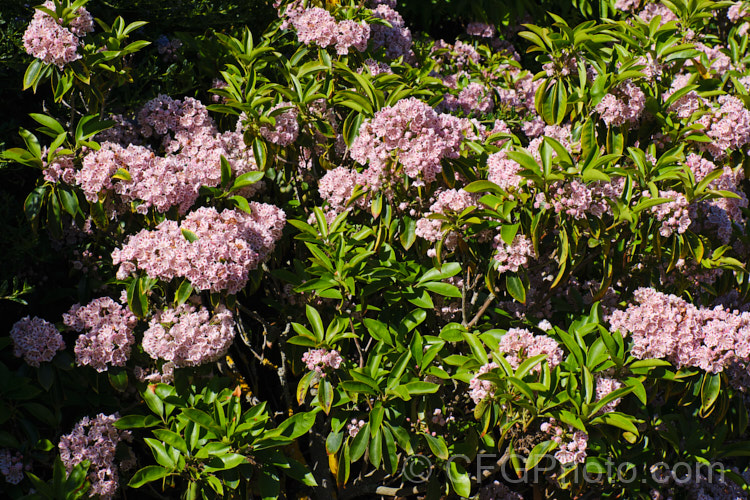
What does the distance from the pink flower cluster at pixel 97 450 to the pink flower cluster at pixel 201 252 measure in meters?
0.65

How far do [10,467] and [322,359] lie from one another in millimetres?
1302

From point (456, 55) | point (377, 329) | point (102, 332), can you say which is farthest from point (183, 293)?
point (456, 55)

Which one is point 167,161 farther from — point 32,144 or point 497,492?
point 497,492

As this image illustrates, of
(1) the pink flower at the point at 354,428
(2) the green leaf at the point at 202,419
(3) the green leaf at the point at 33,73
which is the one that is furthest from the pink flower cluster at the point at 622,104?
(3) the green leaf at the point at 33,73

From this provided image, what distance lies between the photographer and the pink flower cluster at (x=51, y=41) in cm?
305

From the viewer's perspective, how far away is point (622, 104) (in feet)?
10.3

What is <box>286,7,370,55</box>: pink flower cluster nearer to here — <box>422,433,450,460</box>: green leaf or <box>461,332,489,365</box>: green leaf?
→ <box>461,332,489,365</box>: green leaf

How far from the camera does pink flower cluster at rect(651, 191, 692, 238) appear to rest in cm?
290

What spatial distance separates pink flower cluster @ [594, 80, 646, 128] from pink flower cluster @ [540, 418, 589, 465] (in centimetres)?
138

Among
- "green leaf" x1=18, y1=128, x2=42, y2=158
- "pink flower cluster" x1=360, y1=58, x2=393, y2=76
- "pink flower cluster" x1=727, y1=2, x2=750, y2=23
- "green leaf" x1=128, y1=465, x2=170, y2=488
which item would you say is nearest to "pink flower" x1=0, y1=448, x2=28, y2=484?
"green leaf" x1=128, y1=465, x2=170, y2=488

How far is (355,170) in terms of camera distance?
317cm

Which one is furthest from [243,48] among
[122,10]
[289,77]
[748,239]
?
[748,239]

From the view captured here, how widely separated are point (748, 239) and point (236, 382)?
101 inches

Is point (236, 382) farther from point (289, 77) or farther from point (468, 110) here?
point (468, 110)
